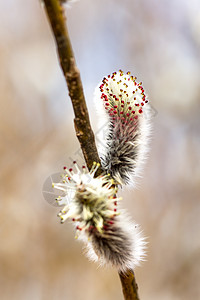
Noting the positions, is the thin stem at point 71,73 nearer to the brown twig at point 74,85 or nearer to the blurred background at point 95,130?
the brown twig at point 74,85

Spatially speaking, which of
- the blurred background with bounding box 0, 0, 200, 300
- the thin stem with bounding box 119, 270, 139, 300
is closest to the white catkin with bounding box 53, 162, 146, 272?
the thin stem with bounding box 119, 270, 139, 300

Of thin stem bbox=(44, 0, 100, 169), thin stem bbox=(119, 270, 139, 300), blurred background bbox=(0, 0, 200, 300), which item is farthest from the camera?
blurred background bbox=(0, 0, 200, 300)

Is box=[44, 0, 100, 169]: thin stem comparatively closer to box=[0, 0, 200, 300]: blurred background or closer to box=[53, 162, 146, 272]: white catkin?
box=[53, 162, 146, 272]: white catkin

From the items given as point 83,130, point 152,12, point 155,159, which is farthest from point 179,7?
point 83,130

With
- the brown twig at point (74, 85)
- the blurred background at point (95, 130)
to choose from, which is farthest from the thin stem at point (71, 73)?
the blurred background at point (95, 130)

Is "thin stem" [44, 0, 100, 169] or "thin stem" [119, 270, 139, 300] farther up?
"thin stem" [44, 0, 100, 169]

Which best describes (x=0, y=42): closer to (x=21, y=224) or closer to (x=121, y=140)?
(x=21, y=224)
